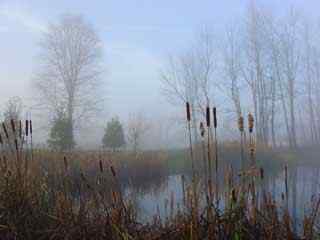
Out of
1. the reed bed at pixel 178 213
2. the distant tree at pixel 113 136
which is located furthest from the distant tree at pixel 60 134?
the reed bed at pixel 178 213

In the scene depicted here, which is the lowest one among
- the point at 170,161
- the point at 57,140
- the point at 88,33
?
the point at 170,161

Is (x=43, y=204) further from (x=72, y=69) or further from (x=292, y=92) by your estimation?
(x=292, y=92)

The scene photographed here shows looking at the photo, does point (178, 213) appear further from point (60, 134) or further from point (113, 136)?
point (113, 136)

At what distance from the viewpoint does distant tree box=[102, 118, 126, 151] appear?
16.6 metres

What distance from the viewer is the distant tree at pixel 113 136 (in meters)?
16.6

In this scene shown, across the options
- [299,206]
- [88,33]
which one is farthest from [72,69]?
[299,206]

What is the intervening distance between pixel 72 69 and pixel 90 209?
1711cm

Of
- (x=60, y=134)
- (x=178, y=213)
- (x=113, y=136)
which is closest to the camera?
(x=178, y=213)

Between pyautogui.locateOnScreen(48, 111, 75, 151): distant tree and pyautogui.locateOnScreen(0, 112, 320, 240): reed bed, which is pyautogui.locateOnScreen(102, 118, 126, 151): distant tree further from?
pyautogui.locateOnScreen(0, 112, 320, 240): reed bed

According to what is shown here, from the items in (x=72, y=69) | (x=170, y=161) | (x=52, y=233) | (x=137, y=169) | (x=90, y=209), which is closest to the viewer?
(x=52, y=233)

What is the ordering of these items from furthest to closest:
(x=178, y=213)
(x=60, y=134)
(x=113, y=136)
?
1. (x=113, y=136)
2. (x=60, y=134)
3. (x=178, y=213)

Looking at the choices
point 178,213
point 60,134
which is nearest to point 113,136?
point 60,134

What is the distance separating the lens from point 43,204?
285 centimetres

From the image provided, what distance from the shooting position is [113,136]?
54.9 feet
